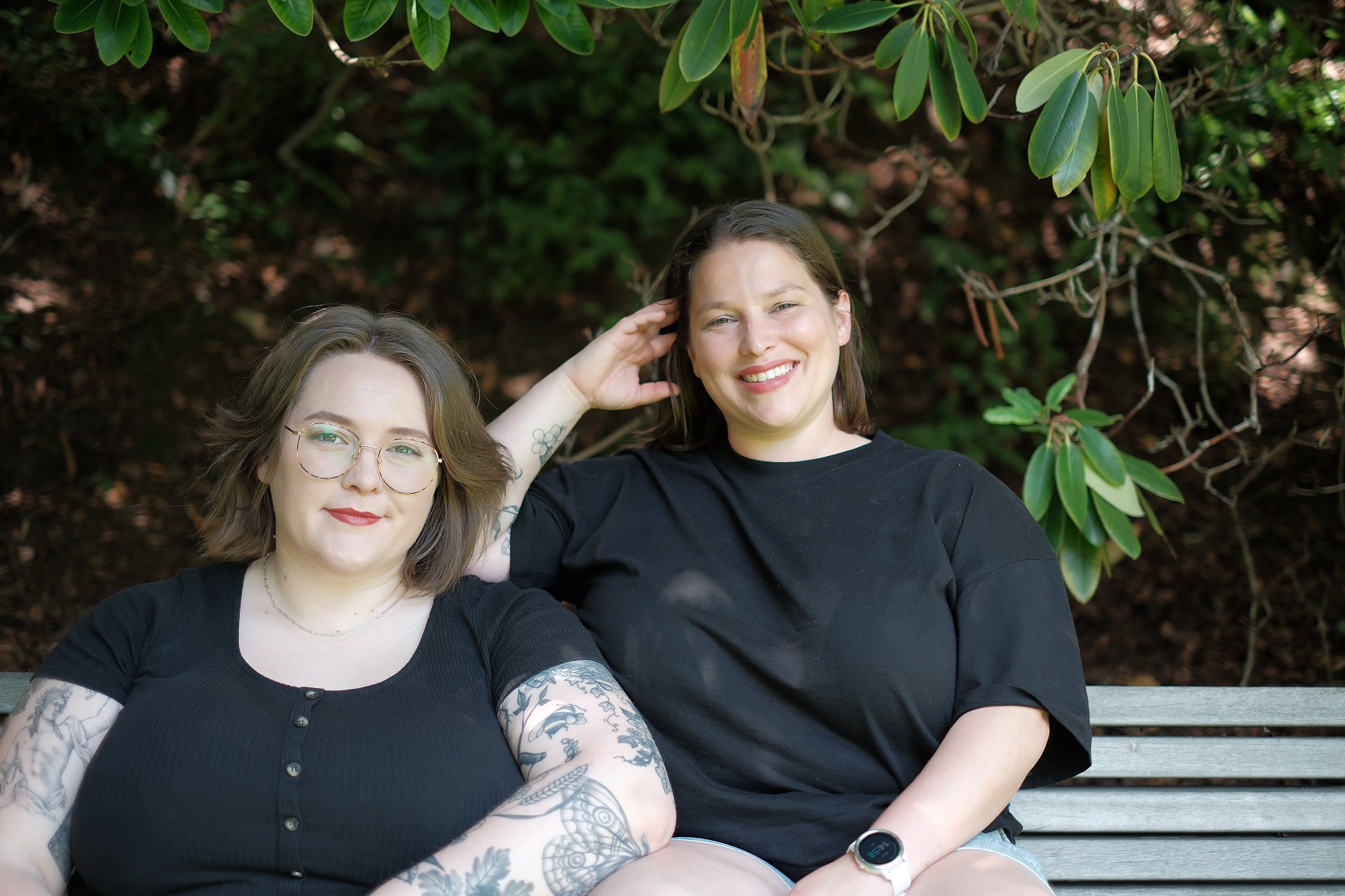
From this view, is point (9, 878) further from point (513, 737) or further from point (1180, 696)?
point (1180, 696)

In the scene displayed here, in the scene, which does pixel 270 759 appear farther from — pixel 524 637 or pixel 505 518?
pixel 505 518

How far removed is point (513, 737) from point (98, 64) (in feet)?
12.8

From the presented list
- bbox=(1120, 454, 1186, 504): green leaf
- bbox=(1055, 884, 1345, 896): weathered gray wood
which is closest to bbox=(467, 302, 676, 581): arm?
bbox=(1120, 454, 1186, 504): green leaf

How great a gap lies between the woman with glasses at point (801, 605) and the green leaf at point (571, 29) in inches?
19.7

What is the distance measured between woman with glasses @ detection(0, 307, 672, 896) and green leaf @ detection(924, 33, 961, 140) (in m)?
1.14

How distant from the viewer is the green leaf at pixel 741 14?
6.57 feet

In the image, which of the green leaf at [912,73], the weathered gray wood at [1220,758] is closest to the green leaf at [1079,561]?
the weathered gray wood at [1220,758]

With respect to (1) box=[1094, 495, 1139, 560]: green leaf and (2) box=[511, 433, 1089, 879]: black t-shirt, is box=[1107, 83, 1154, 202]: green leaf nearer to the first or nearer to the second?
(2) box=[511, 433, 1089, 879]: black t-shirt

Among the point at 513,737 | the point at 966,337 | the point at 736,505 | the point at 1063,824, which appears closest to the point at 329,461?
the point at 513,737

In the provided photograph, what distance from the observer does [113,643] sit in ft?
6.63

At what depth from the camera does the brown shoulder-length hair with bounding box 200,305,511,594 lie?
85.2 inches

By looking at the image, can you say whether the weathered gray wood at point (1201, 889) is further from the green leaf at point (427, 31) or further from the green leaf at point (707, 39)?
the green leaf at point (427, 31)

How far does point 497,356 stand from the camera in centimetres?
486

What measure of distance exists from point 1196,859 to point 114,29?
9.25 ft
